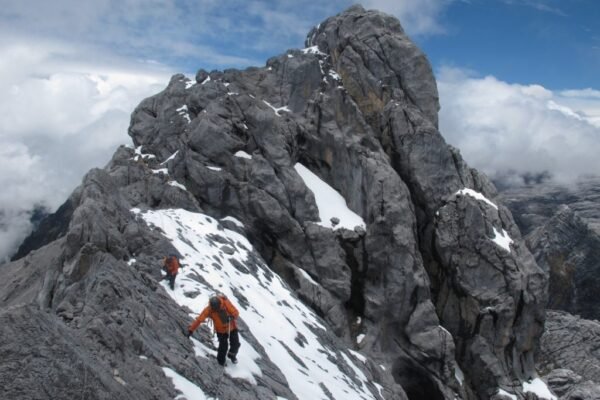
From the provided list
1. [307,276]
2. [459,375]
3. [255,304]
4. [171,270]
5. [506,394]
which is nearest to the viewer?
[171,270]

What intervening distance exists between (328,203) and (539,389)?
30410 millimetres

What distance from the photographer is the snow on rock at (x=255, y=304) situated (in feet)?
73.7

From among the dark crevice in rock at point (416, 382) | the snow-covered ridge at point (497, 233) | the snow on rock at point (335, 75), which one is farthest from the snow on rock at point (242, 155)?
the dark crevice in rock at point (416, 382)

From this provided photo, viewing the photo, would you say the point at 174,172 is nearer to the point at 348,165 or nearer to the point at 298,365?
the point at 348,165

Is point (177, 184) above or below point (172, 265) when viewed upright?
below

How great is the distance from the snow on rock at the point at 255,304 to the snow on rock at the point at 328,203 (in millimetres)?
12564

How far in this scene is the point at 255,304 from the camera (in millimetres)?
29203

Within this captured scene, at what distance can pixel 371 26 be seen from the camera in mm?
64500

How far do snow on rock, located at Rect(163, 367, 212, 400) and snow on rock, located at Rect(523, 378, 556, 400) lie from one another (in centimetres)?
4984

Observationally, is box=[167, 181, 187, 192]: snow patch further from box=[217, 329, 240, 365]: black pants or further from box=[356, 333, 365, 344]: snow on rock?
box=[217, 329, 240, 365]: black pants

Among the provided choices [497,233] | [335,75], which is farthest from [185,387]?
[335,75]

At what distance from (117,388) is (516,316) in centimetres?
5215

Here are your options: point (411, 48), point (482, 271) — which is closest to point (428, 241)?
point (482, 271)

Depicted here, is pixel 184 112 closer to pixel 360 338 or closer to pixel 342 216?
pixel 342 216
